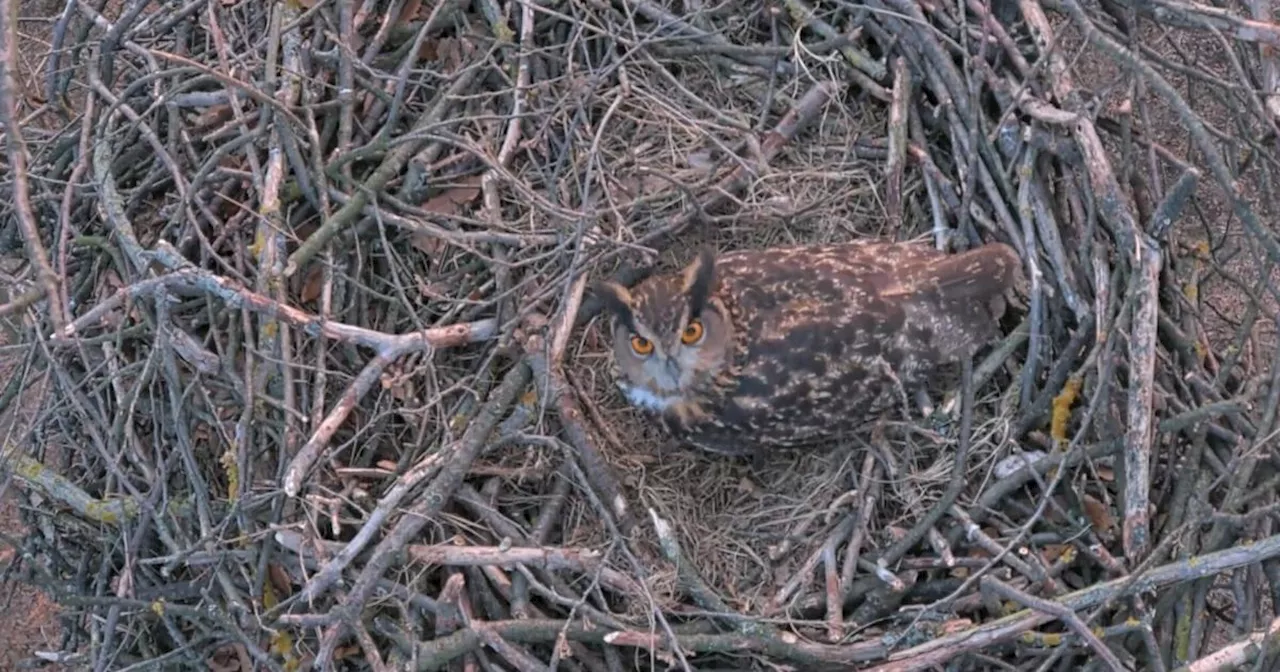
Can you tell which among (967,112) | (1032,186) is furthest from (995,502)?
(967,112)

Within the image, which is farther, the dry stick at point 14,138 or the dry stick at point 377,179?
the dry stick at point 377,179

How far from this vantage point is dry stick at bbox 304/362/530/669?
2.06 m

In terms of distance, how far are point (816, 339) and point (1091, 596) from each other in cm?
68

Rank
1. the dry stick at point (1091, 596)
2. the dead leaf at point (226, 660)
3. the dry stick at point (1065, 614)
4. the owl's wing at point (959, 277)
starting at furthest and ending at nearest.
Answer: the dead leaf at point (226, 660)
the owl's wing at point (959, 277)
the dry stick at point (1091, 596)
the dry stick at point (1065, 614)

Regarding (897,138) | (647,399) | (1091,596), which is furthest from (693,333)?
(1091,596)

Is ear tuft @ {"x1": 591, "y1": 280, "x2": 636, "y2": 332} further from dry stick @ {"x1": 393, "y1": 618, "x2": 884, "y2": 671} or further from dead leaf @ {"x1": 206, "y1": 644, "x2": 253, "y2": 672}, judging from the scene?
dead leaf @ {"x1": 206, "y1": 644, "x2": 253, "y2": 672}

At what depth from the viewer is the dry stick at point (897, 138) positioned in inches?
91.9

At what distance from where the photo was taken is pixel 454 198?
2420 mm

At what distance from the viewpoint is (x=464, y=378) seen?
2277 millimetres

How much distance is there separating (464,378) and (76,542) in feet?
3.21

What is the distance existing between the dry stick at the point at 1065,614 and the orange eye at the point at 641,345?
765 millimetres

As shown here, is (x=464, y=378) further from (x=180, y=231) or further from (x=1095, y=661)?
(x=1095, y=661)

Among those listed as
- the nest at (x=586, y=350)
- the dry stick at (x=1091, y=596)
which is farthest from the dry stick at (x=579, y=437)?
the dry stick at (x=1091, y=596)

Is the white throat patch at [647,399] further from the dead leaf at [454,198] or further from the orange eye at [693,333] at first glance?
the dead leaf at [454,198]
